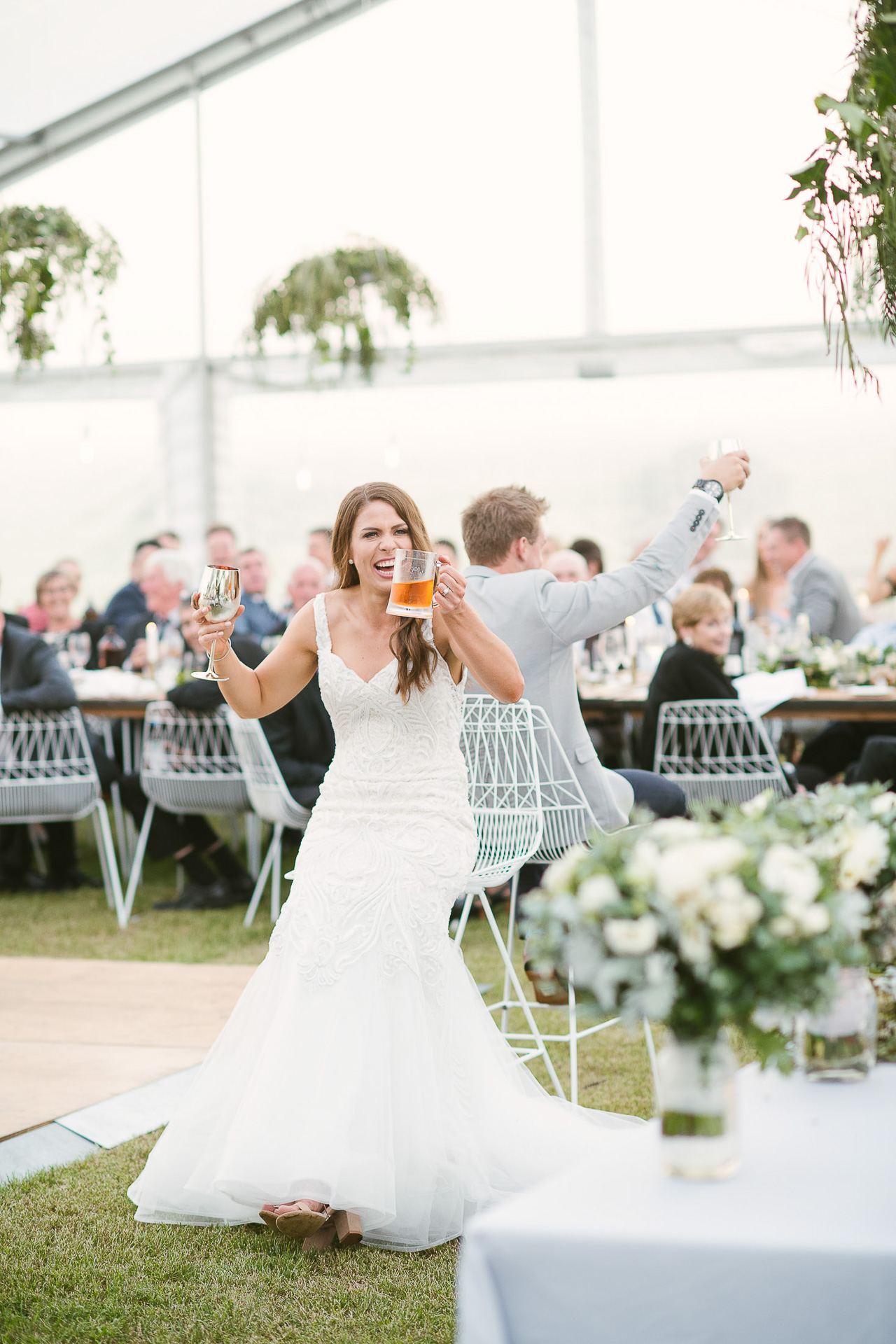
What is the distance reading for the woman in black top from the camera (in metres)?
4.80

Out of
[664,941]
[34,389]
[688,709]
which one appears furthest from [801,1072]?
[34,389]

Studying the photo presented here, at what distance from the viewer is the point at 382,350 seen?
32.4ft

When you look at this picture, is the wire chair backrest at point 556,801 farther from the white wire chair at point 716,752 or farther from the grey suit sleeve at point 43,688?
the grey suit sleeve at point 43,688

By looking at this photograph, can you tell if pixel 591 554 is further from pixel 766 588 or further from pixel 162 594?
pixel 162 594

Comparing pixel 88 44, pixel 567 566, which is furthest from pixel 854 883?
pixel 88 44

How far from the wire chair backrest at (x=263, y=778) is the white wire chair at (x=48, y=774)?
0.73 metres

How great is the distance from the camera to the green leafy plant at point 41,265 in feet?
20.4

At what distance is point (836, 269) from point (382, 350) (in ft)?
26.4

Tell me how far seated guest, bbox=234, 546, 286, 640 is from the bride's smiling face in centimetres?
501

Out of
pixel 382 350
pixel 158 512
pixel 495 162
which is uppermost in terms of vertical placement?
pixel 495 162

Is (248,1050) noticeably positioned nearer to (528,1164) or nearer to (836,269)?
(528,1164)

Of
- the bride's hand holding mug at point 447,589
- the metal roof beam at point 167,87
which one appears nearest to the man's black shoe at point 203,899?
the bride's hand holding mug at point 447,589

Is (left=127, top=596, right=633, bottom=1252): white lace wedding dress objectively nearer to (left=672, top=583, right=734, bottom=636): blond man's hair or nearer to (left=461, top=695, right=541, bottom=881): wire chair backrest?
(left=461, top=695, right=541, bottom=881): wire chair backrest

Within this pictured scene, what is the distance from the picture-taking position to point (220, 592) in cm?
266
